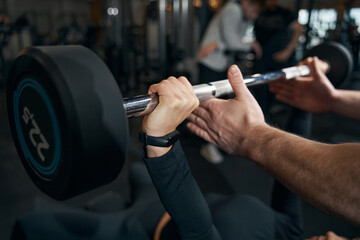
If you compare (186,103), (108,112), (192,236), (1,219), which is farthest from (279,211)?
(1,219)

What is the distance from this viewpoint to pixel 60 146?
1.40 ft

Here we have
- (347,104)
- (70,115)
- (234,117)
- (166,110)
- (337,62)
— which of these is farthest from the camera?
(337,62)

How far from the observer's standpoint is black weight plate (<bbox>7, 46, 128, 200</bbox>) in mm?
407

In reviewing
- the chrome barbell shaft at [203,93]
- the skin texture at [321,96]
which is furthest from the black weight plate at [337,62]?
the chrome barbell shaft at [203,93]

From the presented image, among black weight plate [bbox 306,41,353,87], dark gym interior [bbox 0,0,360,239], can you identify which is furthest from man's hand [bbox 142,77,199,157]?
black weight plate [bbox 306,41,353,87]

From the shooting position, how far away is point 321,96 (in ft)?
3.42

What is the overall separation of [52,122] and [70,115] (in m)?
0.05

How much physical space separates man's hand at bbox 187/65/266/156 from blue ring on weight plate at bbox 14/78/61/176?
354mm

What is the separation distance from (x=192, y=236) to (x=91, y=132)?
334mm

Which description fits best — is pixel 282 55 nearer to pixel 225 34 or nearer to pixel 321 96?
pixel 225 34

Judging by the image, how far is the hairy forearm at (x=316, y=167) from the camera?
1.39ft

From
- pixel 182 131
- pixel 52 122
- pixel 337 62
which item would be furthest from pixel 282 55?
pixel 52 122

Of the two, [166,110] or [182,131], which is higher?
[166,110]

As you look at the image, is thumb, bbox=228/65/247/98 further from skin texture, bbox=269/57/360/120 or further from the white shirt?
the white shirt
